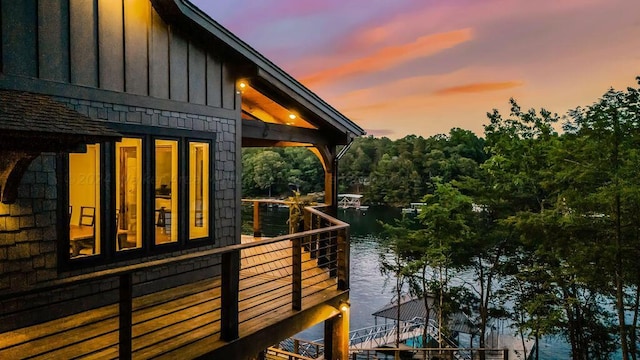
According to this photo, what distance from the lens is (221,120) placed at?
6.53m

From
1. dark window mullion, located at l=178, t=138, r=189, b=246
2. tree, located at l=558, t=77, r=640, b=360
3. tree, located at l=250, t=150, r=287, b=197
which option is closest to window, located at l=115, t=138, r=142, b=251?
dark window mullion, located at l=178, t=138, r=189, b=246

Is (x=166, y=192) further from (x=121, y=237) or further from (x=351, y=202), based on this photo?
(x=351, y=202)

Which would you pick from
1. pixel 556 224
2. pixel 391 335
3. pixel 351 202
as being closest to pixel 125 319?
pixel 556 224

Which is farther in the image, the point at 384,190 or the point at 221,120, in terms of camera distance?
the point at 384,190

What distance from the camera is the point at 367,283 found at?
29109 mm

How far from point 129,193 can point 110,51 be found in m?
Answer: 1.62

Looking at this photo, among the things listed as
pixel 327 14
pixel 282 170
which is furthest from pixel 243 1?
pixel 282 170

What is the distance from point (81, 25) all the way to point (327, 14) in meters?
23.6

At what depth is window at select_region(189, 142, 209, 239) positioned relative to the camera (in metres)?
Result: 6.16

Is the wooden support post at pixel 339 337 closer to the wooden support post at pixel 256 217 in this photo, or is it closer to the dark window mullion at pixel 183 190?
the dark window mullion at pixel 183 190

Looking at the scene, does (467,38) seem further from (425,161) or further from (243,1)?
(425,161)

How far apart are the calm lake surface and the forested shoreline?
13.6 ft

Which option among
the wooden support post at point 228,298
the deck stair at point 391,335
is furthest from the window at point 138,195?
the deck stair at point 391,335

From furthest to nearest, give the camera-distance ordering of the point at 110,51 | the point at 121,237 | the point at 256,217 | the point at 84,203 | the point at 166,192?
the point at 256,217
the point at 166,192
the point at 121,237
the point at 110,51
the point at 84,203
